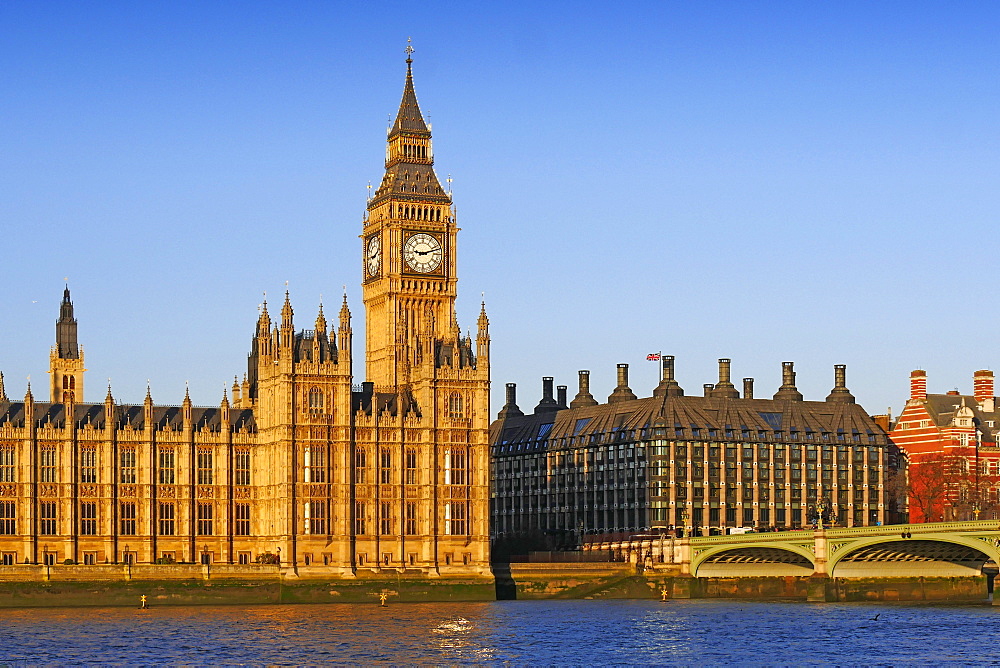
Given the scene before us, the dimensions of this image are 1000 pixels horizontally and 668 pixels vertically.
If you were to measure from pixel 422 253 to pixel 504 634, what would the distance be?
6330 cm

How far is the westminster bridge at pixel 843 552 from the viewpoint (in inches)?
5655

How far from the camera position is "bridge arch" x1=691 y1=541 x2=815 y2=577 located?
6522 inches

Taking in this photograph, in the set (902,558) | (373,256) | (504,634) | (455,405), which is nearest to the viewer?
(504,634)

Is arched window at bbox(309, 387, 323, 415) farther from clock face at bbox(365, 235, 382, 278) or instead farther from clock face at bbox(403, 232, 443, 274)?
clock face at bbox(365, 235, 382, 278)

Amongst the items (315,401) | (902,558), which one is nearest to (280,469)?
(315,401)

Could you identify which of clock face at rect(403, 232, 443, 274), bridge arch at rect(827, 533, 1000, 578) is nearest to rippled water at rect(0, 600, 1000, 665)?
bridge arch at rect(827, 533, 1000, 578)

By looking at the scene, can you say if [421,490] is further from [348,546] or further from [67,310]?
[67,310]

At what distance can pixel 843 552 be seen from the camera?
154500 mm

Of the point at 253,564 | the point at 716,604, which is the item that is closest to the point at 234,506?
the point at 253,564

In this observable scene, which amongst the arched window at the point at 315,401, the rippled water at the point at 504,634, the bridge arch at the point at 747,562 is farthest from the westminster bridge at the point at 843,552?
the arched window at the point at 315,401

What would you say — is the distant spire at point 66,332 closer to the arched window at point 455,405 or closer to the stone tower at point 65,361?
the stone tower at point 65,361

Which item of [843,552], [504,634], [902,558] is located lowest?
[504,634]

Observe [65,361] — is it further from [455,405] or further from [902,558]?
[902,558]

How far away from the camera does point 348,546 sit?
161000 millimetres
